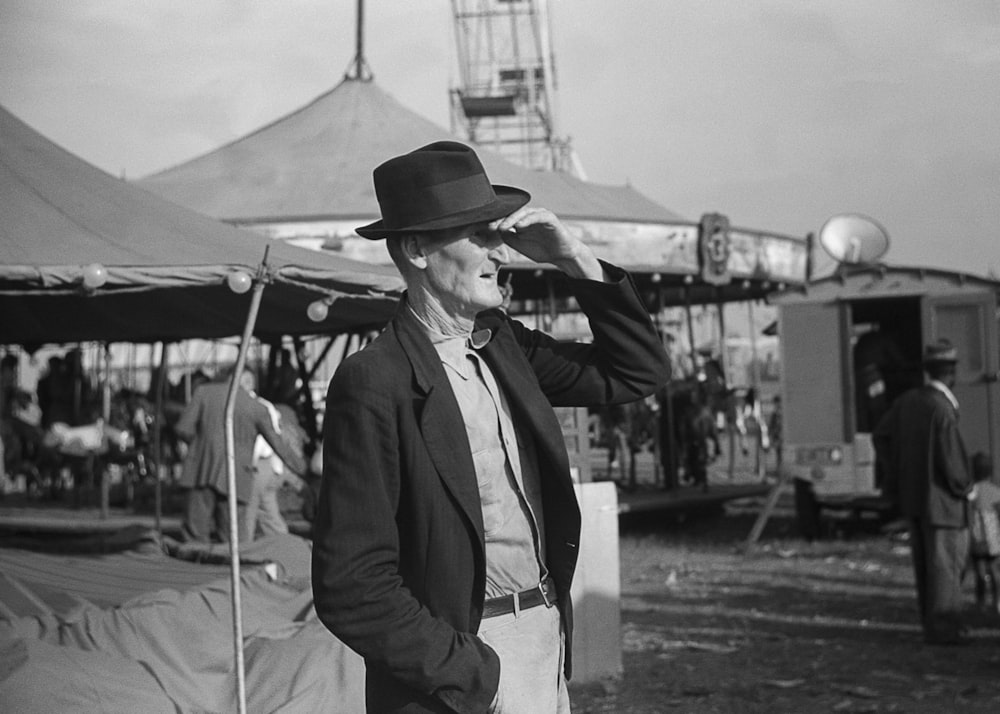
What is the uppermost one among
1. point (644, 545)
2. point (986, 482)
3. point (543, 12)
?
point (543, 12)

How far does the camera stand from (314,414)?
1466 cm

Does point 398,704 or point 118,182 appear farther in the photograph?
point 118,182

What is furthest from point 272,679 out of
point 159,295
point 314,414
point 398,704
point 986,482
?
point 314,414

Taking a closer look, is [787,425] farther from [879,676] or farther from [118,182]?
[118,182]

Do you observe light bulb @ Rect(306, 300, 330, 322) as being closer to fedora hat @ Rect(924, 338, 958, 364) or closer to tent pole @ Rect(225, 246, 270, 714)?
tent pole @ Rect(225, 246, 270, 714)

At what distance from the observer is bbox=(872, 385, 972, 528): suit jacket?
8266 mm

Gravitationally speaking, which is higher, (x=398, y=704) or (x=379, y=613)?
(x=379, y=613)

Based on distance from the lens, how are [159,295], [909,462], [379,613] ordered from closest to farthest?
[379,613], [909,462], [159,295]

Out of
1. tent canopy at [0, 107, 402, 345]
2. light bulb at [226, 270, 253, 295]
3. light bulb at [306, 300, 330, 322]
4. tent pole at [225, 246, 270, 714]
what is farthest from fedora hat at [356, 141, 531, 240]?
light bulb at [306, 300, 330, 322]

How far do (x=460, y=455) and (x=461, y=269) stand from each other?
38 cm

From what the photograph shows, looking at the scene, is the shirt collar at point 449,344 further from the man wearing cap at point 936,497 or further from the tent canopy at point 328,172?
the tent canopy at point 328,172

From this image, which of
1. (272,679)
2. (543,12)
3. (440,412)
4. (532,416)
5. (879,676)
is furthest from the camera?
(543,12)

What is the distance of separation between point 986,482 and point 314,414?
25.8ft

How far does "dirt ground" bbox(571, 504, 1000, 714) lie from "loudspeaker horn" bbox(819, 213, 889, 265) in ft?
10.3
